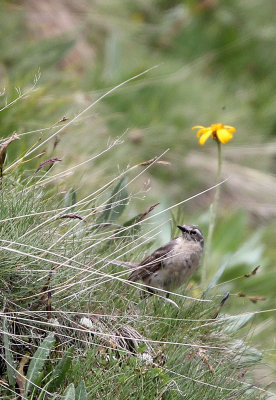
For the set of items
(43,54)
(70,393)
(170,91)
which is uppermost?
(70,393)

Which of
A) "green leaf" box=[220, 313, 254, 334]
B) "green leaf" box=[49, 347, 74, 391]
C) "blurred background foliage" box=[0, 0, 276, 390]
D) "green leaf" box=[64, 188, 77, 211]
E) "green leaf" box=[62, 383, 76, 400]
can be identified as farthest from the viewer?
"blurred background foliage" box=[0, 0, 276, 390]

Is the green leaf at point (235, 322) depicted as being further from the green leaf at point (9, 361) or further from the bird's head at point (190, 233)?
the green leaf at point (9, 361)

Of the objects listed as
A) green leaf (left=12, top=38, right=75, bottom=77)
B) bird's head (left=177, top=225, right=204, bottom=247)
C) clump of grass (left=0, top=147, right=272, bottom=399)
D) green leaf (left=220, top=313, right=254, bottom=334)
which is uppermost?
clump of grass (left=0, top=147, right=272, bottom=399)

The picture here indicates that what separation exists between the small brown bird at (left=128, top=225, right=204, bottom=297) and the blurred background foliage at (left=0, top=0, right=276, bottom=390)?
1.26 metres

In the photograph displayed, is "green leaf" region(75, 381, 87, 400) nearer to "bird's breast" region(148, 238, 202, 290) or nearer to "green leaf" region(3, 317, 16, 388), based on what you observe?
"green leaf" region(3, 317, 16, 388)

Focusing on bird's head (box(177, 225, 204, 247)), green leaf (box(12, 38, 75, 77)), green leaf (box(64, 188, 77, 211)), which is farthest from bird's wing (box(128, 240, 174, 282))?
green leaf (box(12, 38, 75, 77))

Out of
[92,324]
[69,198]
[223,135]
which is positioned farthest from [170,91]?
[92,324]

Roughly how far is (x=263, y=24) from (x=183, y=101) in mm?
2589

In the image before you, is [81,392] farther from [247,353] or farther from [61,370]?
[247,353]

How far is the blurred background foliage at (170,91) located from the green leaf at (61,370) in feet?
8.09

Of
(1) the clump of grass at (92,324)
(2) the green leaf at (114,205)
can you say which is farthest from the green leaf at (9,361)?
(2) the green leaf at (114,205)

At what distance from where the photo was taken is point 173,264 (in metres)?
3.97

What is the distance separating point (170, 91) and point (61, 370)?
574 cm

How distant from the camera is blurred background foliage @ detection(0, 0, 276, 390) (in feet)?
20.7
